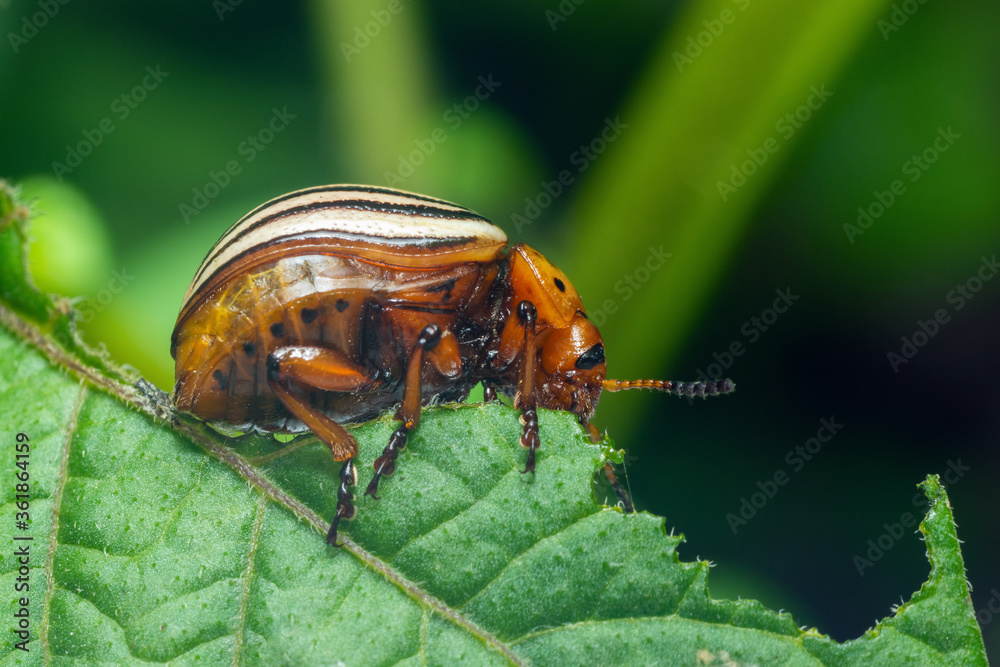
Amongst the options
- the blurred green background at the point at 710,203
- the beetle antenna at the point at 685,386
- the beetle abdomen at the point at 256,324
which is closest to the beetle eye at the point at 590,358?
the beetle antenna at the point at 685,386

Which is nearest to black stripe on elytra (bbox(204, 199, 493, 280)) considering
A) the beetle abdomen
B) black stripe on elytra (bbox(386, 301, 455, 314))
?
the beetle abdomen

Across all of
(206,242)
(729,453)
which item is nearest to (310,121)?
(206,242)

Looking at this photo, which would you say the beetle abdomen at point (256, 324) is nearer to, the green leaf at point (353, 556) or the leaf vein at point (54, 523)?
the green leaf at point (353, 556)

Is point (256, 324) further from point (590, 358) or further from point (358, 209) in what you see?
point (590, 358)

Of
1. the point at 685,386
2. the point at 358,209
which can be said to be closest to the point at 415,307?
the point at 358,209

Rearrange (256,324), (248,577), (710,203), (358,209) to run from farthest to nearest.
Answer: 1. (710,203)
2. (358,209)
3. (256,324)
4. (248,577)

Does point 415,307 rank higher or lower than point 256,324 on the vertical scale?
higher

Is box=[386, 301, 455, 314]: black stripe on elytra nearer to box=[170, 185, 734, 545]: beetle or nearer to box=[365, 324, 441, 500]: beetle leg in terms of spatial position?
box=[170, 185, 734, 545]: beetle
